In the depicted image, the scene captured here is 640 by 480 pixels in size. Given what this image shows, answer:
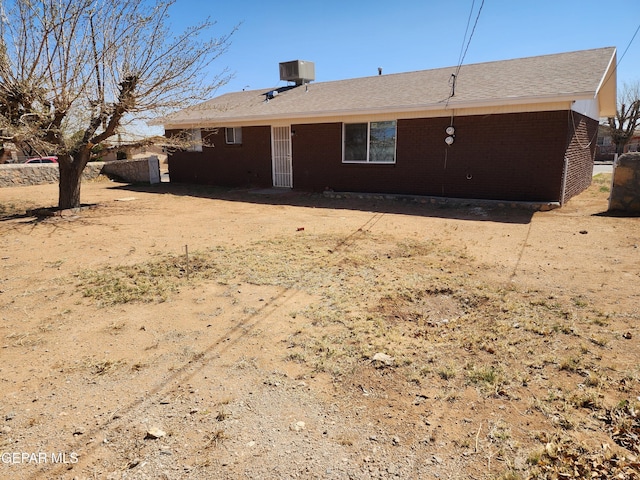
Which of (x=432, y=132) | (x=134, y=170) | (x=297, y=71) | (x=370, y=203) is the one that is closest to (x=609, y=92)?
(x=432, y=132)

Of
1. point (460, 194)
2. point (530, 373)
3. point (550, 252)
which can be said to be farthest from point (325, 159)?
point (530, 373)

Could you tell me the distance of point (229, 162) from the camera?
16359 mm

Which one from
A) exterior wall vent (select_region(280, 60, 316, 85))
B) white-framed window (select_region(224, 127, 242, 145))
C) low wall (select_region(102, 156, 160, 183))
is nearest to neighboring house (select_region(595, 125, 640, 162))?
exterior wall vent (select_region(280, 60, 316, 85))

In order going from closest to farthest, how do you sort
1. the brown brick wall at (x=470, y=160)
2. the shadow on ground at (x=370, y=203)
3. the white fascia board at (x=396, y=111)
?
the white fascia board at (x=396, y=111) < the shadow on ground at (x=370, y=203) < the brown brick wall at (x=470, y=160)

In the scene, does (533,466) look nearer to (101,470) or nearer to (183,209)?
(101,470)

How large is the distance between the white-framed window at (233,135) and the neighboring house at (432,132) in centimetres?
4

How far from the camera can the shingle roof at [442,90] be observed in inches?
394

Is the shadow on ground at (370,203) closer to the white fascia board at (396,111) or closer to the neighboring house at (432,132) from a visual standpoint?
the neighboring house at (432,132)

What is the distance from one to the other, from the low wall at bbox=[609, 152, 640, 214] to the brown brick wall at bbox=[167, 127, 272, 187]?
35.1ft

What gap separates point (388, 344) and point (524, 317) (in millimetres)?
1521

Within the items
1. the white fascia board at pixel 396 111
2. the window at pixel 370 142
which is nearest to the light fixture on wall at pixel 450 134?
the white fascia board at pixel 396 111

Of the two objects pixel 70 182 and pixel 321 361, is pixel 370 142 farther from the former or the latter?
pixel 321 361

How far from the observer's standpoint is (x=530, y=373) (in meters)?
3.14

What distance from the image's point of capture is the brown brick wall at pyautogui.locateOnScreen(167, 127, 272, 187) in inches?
607
